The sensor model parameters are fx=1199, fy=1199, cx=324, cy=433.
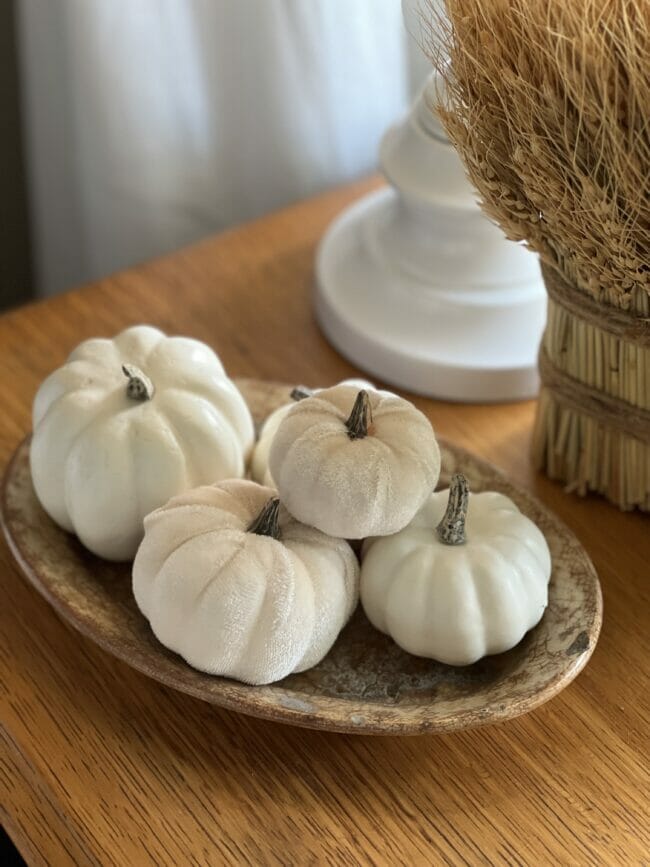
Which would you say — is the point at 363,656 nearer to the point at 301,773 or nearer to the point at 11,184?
the point at 301,773

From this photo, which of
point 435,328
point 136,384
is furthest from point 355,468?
point 435,328

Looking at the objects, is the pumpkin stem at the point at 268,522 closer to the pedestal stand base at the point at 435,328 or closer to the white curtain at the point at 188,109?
the pedestal stand base at the point at 435,328

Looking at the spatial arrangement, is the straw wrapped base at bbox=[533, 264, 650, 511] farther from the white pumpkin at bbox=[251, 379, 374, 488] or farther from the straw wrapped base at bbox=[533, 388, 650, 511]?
the white pumpkin at bbox=[251, 379, 374, 488]

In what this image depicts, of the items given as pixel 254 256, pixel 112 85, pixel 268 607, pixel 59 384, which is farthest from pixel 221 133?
pixel 268 607

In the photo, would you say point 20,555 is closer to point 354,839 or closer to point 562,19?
point 354,839

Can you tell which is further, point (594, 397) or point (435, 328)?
point (435, 328)
